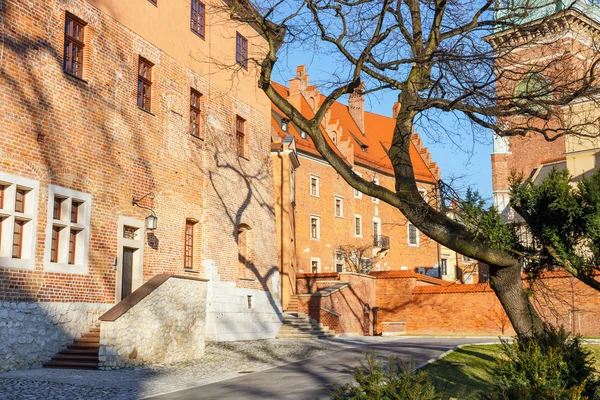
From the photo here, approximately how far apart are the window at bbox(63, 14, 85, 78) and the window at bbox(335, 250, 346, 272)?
30071 mm

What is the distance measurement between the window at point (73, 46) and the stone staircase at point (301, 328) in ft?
42.4

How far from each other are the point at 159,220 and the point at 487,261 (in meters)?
11.1

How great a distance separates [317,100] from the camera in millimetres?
46625

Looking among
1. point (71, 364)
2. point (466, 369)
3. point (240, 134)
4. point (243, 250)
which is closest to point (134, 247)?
point (71, 364)

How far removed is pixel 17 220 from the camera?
14.1m

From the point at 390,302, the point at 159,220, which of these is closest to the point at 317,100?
the point at 390,302

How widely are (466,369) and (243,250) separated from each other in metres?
10.7

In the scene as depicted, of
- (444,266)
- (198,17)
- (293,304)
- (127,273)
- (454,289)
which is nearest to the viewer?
(127,273)

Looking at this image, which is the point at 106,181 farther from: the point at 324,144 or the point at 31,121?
the point at 324,144

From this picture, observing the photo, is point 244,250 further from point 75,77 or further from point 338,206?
point 338,206

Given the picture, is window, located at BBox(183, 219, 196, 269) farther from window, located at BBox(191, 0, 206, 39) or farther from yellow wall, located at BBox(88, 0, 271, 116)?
window, located at BBox(191, 0, 206, 39)

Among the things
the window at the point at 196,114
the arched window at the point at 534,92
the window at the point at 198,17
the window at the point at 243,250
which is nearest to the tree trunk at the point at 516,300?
the arched window at the point at 534,92

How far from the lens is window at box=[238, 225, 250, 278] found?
23844 mm

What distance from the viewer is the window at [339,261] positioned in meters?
44.7
